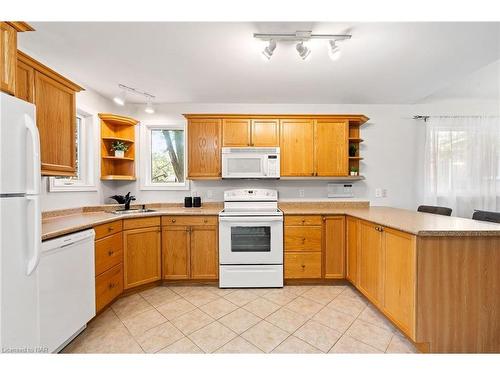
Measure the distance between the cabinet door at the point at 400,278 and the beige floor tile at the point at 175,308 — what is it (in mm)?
1804

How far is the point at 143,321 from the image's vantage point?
1946mm

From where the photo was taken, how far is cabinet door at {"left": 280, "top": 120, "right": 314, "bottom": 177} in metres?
2.97

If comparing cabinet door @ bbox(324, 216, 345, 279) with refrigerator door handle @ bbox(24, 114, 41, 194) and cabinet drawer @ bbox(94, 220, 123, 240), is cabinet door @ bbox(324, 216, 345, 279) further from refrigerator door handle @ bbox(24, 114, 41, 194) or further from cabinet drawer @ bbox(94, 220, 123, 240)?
refrigerator door handle @ bbox(24, 114, 41, 194)

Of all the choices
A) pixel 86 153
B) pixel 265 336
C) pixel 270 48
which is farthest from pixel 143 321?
pixel 270 48

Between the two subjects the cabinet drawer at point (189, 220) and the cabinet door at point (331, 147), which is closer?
the cabinet drawer at point (189, 220)

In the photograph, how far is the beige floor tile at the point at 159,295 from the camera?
7.50 ft

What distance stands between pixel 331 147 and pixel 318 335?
2.24m

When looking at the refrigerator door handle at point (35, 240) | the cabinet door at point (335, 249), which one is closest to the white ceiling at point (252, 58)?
the refrigerator door handle at point (35, 240)

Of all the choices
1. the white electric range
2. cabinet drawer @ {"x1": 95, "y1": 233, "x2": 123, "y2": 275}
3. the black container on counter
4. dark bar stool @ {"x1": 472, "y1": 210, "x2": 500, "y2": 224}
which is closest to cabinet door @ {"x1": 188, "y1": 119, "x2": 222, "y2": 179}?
the black container on counter

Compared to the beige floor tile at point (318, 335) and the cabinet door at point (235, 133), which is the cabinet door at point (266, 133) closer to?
the cabinet door at point (235, 133)

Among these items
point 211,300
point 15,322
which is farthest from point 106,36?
point 211,300

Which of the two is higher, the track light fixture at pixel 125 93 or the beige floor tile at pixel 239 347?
the track light fixture at pixel 125 93

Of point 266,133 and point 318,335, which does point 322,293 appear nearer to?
point 318,335

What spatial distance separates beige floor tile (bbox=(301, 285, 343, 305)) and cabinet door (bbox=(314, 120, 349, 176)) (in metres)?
1.46
